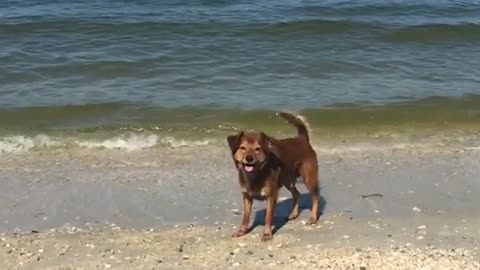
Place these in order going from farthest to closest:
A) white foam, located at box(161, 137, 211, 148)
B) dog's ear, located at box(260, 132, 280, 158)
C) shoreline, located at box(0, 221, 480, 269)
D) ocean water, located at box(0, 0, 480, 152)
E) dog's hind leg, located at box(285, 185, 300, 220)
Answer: ocean water, located at box(0, 0, 480, 152), white foam, located at box(161, 137, 211, 148), dog's hind leg, located at box(285, 185, 300, 220), dog's ear, located at box(260, 132, 280, 158), shoreline, located at box(0, 221, 480, 269)

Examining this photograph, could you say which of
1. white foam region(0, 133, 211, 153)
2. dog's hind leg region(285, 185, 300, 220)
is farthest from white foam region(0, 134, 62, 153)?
dog's hind leg region(285, 185, 300, 220)

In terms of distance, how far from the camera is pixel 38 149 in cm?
911

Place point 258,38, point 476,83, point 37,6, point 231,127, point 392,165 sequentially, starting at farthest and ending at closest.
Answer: point 37,6 → point 258,38 → point 476,83 → point 231,127 → point 392,165

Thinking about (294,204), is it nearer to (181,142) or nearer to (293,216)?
(293,216)

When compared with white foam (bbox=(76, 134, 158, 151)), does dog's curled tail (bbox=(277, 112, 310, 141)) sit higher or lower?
higher

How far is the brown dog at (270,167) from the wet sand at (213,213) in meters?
0.20

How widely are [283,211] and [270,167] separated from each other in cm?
96

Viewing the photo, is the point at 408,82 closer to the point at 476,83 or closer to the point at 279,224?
the point at 476,83

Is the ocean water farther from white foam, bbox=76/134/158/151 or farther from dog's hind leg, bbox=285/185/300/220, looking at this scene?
dog's hind leg, bbox=285/185/300/220

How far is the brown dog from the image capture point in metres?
5.94

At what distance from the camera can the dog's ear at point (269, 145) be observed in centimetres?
600

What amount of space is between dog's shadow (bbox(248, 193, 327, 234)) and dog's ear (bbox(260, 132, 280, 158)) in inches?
26.8

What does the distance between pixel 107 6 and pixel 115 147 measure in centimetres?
934

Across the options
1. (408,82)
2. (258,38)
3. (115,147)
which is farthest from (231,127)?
(258,38)
